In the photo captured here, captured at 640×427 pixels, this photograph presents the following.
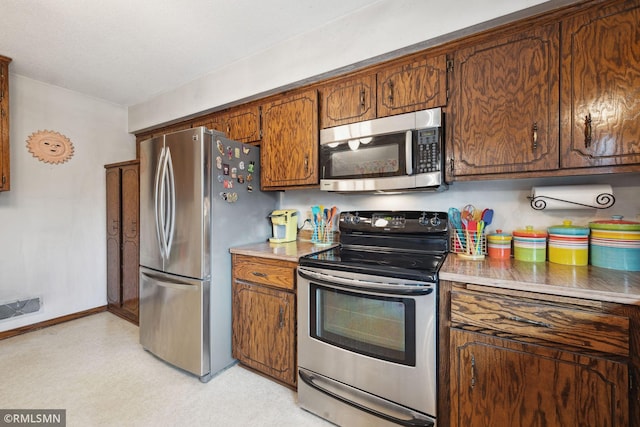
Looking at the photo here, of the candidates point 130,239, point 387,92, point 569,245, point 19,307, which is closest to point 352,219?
point 387,92

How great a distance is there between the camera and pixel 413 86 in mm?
1686

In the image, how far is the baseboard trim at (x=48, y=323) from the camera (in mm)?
2641

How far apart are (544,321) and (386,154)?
1132 millimetres

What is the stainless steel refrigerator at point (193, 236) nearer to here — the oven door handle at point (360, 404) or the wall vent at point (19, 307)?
the oven door handle at point (360, 404)

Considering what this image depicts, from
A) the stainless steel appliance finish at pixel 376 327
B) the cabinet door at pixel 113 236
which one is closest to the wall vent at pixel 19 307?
the cabinet door at pixel 113 236

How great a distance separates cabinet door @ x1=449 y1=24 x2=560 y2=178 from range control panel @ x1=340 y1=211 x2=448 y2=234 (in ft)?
1.11

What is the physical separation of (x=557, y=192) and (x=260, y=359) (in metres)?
2.15

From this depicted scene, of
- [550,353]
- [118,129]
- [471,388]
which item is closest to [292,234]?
[471,388]

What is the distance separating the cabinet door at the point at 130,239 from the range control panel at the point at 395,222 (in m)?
→ 2.28

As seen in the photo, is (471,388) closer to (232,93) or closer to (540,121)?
(540,121)

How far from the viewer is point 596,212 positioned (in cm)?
152

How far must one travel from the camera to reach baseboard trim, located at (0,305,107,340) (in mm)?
2641

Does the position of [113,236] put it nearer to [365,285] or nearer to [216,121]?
[216,121]
